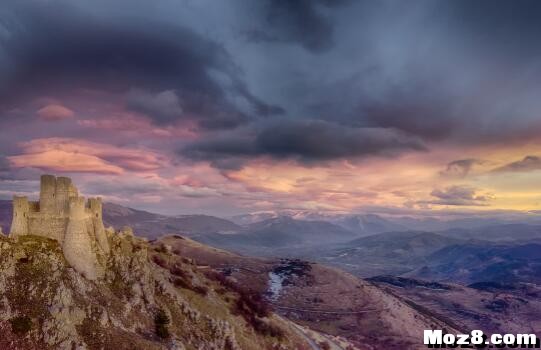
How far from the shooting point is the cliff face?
62.1 meters

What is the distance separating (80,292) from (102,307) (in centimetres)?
440

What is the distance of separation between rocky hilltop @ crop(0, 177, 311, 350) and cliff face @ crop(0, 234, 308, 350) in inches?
5.1

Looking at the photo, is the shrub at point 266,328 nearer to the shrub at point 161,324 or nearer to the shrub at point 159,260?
the shrub at point 159,260

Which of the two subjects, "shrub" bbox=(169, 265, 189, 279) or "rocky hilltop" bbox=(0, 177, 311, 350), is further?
"shrub" bbox=(169, 265, 189, 279)

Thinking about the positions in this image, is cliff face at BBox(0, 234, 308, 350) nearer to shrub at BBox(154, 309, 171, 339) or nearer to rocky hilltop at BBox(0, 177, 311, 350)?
shrub at BBox(154, 309, 171, 339)

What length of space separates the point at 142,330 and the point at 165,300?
14674 mm

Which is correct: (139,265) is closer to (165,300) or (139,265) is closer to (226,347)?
(165,300)

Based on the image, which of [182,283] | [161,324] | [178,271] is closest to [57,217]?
[161,324]

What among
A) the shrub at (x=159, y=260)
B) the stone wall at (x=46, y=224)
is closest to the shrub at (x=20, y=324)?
the stone wall at (x=46, y=224)

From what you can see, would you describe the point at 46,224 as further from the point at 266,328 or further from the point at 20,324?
the point at 266,328

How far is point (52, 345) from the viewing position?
6122 cm

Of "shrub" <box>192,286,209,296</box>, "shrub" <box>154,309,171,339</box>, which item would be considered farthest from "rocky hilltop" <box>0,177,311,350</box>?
"shrub" <box>192,286,209,296</box>

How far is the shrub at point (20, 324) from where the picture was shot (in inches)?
2362

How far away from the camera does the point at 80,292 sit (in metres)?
68.3
